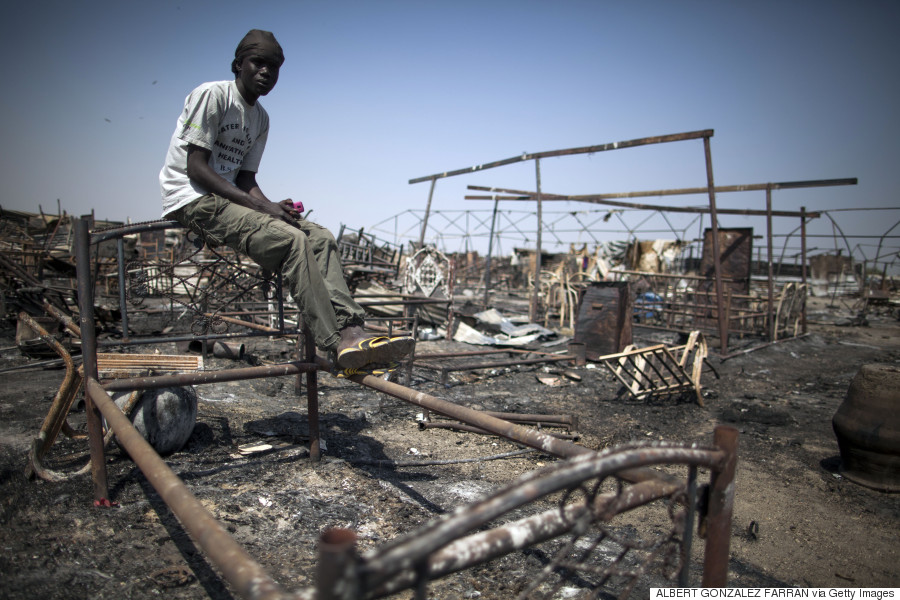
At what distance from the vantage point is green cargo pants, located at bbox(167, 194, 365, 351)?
7.70 ft

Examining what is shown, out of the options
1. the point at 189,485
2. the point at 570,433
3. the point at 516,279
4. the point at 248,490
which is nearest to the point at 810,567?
the point at 570,433

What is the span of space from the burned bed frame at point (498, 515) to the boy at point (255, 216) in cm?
26

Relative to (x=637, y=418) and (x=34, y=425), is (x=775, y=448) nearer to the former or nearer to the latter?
(x=637, y=418)

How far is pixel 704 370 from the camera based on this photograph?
822 cm

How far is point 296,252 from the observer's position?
2369 millimetres

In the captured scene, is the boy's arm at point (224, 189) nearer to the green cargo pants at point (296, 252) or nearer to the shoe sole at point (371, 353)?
the green cargo pants at point (296, 252)

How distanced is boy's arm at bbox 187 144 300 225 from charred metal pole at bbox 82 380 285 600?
1.21m

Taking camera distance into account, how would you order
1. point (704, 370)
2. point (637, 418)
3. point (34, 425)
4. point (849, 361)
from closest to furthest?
point (34, 425)
point (637, 418)
point (704, 370)
point (849, 361)

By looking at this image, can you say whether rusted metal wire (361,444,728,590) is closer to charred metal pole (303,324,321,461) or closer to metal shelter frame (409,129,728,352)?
charred metal pole (303,324,321,461)

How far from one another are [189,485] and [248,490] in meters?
0.31

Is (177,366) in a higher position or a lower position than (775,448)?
higher

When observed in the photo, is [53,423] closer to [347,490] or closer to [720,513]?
[347,490]

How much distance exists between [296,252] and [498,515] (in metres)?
1.97

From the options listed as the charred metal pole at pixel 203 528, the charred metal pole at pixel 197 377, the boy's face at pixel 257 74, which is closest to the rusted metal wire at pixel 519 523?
the charred metal pole at pixel 203 528
